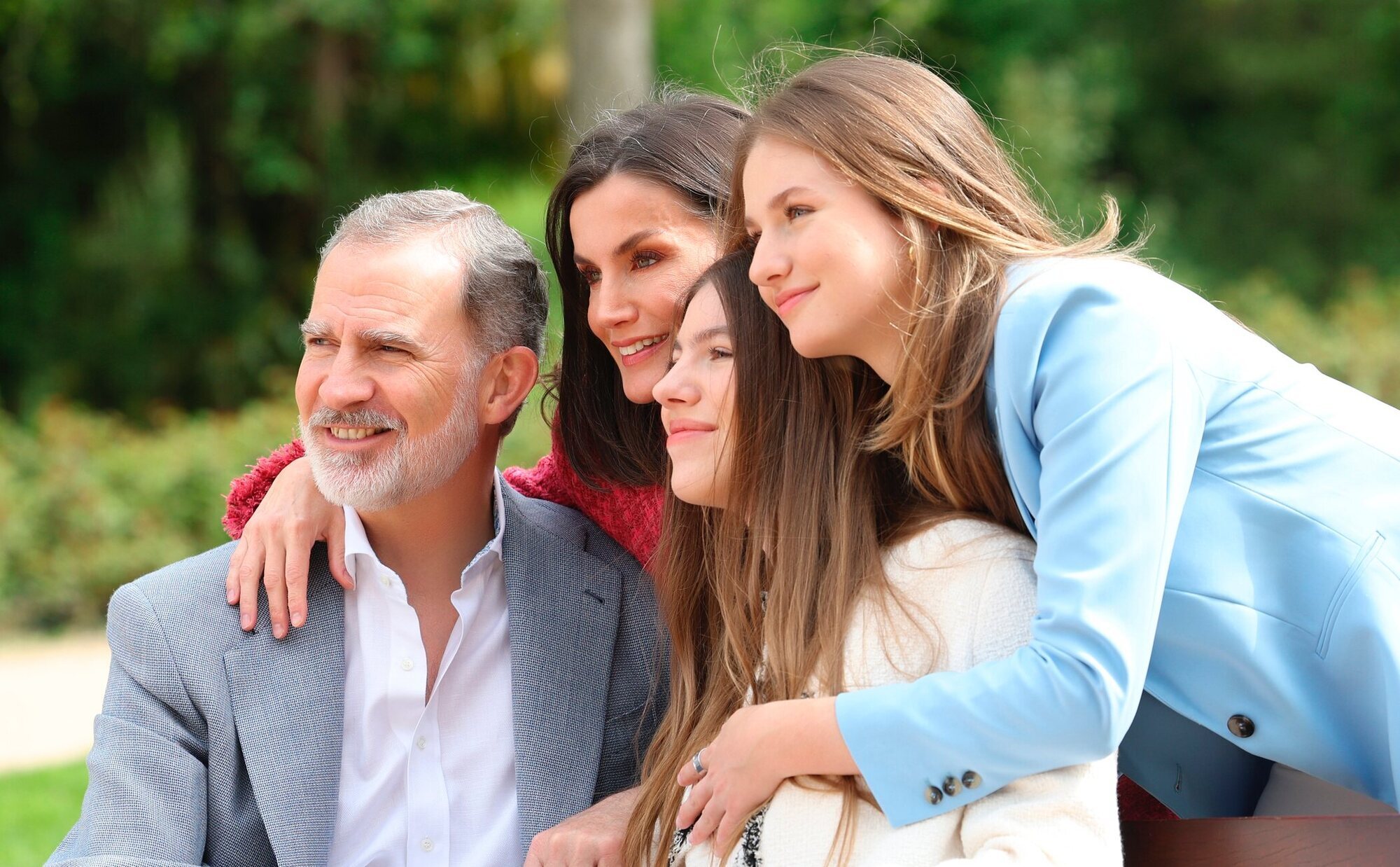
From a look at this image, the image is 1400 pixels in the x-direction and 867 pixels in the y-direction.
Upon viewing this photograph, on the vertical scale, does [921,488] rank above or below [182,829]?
above

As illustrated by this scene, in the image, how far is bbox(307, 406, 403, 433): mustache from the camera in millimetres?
2867

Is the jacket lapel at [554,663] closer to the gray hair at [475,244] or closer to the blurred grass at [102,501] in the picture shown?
the gray hair at [475,244]

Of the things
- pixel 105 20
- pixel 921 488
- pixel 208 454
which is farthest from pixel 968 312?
pixel 105 20

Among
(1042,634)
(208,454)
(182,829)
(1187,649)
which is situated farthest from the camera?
(208,454)

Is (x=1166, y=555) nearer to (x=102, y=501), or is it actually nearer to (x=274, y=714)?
(x=274, y=714)

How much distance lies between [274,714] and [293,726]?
0.14 ft

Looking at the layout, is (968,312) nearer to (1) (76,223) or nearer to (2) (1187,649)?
(2) (1187,649)

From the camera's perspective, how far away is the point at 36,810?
555 centimetres

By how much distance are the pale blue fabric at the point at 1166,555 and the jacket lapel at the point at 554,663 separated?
938mm

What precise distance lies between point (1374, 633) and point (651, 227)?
5.42 feet

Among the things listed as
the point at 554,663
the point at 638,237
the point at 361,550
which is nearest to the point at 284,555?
the point at 361,550

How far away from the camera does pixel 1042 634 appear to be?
192 centimetres

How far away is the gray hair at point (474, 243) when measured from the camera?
9.91 ft

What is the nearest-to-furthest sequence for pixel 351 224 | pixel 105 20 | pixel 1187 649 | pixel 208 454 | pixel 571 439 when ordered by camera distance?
1. pixel 1187 649
2. pixel 351 224
3. pixel 571 439
4. pixel 208 454
5. pixel 105 20
